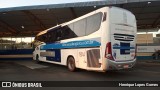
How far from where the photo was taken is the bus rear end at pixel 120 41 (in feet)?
32.1

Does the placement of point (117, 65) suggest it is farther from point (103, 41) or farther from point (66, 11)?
point (66, 11)

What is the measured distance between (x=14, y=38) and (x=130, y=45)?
1240 inches

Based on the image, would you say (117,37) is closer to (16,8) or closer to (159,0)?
(159,0)

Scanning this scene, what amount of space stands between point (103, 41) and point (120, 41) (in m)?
0.96

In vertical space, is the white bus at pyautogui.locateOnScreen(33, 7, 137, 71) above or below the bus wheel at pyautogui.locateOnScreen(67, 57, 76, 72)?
above

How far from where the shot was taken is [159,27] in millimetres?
33656

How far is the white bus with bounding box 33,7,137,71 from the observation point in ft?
32.1

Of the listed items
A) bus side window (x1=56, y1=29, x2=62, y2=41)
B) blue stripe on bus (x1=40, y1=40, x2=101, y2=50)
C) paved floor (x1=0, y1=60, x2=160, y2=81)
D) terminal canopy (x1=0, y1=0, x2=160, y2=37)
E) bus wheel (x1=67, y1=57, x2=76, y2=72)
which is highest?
terminal canopy (x1=0, y1=0, x2=160, y2=37)

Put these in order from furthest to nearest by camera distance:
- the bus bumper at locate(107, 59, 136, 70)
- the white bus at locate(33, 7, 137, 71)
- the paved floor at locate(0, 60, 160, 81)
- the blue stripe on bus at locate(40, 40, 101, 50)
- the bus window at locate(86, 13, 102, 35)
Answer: the blue stripe on bus at locate(40, 40, 101, 50) → the bus window at locate(86, 13, 102, 35) → the paved floor at locate(0, 60, 160, 81) → the white bus at locate(33, 7, 137, 71) → the bus bumper at locate(107, 59, 136, 70)

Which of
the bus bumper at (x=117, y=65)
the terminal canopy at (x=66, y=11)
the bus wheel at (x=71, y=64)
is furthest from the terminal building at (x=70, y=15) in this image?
the bus bumper at (x=117, y=65)

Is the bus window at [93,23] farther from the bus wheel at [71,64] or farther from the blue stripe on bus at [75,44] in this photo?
the bus wheel at [71,64]

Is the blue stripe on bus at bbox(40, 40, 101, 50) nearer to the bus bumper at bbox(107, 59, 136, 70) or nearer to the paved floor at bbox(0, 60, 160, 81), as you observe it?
the bus bumper at bbox(107, 59, 136, 70)

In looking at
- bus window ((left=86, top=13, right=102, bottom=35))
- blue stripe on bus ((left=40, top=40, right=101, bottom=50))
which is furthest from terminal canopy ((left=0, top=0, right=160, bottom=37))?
bus window ((left=86, top=13, right=102, bottom=35))

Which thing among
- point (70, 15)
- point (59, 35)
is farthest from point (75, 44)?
point (70, 15)
